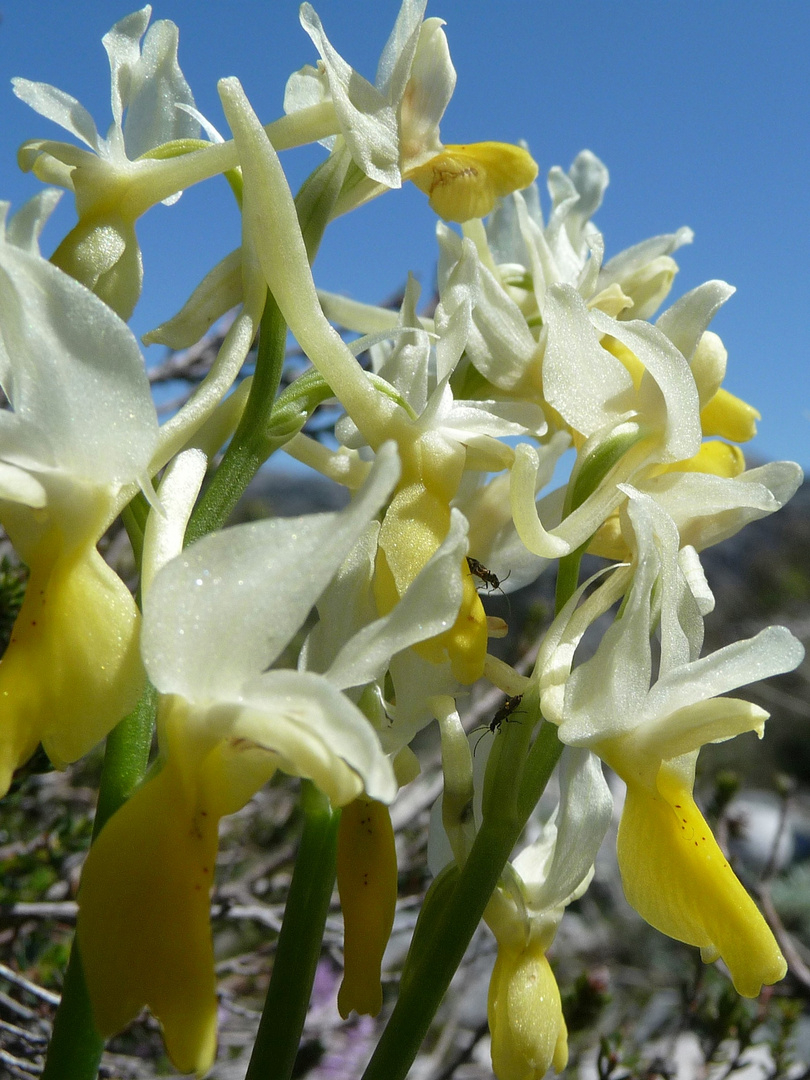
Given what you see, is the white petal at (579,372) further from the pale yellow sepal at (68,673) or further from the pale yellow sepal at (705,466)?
the pale yellow sepal at (68,673)

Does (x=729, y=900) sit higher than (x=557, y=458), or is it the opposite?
(x=557, y=458)

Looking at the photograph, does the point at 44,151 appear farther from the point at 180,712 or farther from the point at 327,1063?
the point at 327,1063

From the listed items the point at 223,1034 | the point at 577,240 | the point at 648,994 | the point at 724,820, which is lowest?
the point at 648,994

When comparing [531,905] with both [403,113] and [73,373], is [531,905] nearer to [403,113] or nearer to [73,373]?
[73,373]

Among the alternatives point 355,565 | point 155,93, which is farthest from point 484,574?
point 155,93

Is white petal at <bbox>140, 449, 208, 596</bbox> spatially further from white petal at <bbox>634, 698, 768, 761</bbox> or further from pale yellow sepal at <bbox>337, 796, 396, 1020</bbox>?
white petal at <bbox>634, 698, 768, 761</bbox>

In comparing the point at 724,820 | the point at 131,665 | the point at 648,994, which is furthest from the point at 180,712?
the point at 648,994
